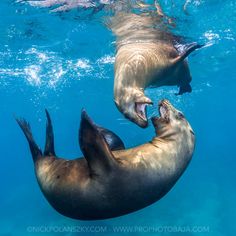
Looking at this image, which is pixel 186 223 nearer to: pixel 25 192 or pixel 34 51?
pixel 34 51

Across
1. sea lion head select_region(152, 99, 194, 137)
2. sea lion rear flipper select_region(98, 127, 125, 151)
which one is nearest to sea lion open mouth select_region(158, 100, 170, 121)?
sea lion head select_region(152, 99, 194, 137)

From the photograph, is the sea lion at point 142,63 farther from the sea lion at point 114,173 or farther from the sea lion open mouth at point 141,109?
the sea lion at point 114,173

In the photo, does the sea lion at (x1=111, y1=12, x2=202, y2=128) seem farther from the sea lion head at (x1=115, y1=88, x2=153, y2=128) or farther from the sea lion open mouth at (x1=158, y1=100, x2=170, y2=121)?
the sea lion open mouth at (x1=158, y1=100, x2=170, y2=121)

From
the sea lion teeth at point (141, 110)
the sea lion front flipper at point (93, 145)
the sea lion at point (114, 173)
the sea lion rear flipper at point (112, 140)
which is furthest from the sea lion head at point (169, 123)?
the sea lion front flipper at point (93, 145)

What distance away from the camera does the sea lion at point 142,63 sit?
4.43 metres

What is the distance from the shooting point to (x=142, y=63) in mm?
5863

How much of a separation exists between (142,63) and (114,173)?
9.80 feet

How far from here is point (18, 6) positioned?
10359 mm

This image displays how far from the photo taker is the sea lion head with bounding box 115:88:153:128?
3932 mm

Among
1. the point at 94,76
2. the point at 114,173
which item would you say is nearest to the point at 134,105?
the point at 114,173

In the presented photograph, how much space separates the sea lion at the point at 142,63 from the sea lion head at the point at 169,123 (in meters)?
0.22

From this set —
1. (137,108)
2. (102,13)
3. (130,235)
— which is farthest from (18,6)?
(130,235)

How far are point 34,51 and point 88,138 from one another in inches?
568

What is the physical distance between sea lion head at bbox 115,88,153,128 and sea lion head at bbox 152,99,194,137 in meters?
0.22
